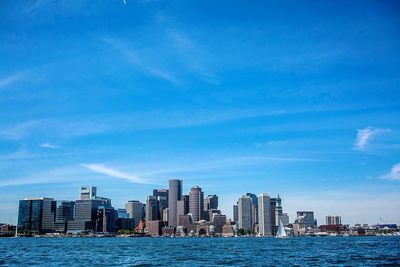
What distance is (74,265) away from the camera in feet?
250

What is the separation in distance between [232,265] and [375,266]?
71.8 ft

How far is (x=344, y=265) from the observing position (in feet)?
241

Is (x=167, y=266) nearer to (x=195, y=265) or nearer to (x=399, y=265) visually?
(x=195, y=265)

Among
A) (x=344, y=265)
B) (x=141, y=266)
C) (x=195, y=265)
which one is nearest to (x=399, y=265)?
(x=344, y=265)

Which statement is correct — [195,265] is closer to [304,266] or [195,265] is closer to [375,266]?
[304,266]

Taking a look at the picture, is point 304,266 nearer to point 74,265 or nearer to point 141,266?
point 141,266

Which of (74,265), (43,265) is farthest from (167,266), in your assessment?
(43,265)

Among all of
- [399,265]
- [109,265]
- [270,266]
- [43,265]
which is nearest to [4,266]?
[43,265]

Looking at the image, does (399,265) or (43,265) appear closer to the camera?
(399,265)

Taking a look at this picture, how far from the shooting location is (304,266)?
236 ft

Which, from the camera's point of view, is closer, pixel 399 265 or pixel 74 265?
pixel 399 265

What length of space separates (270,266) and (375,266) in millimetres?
15839

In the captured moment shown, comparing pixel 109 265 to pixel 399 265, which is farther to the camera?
pixel 109 265

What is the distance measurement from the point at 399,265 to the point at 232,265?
25436 millimetres
